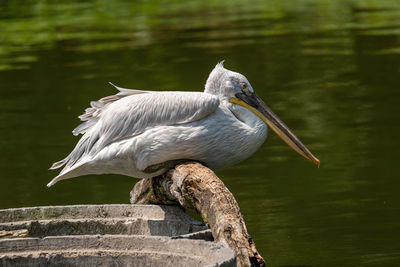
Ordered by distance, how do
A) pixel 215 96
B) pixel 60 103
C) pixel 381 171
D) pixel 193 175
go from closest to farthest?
1. pixel 193 175
2. pixel 215 96
3. pixel 381 171
4. pixel 60 103

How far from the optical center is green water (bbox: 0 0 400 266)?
19.6ft

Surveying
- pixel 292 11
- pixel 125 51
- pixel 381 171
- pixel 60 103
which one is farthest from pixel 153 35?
pixel 381 171

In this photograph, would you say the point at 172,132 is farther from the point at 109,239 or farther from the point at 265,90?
the point at 265,90

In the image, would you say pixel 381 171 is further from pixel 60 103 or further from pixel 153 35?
pixel 153 35

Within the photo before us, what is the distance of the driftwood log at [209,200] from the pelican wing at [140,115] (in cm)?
26

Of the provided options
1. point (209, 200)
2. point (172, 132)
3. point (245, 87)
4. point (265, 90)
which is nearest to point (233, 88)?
point (245, 87)

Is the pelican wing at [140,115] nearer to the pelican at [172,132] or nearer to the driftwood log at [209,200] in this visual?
the pelican at [172,132]

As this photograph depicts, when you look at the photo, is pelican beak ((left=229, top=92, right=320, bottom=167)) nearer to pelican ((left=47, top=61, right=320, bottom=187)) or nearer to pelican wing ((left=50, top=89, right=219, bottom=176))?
pelican ((left=47, top=61, right=320, bottom=187))

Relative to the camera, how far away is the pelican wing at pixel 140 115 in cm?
459

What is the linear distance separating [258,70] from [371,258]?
7.28 metres

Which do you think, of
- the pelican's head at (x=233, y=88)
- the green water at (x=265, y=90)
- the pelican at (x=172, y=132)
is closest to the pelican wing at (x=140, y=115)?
the pelican at (x=172, y=132)

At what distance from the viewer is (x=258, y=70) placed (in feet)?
40.3

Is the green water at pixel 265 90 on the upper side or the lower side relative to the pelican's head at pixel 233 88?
lower

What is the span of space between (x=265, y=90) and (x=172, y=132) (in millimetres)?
6417
